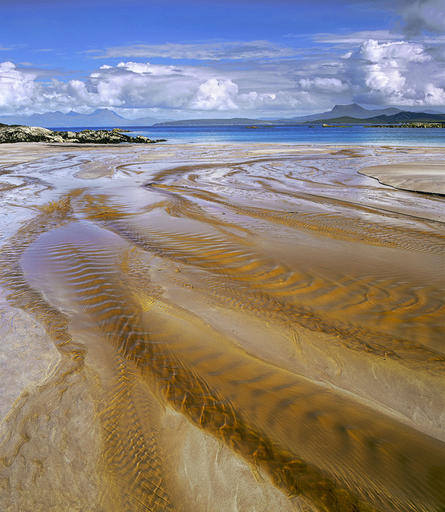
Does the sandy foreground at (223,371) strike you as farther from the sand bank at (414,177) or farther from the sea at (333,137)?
the sea at (333,137)

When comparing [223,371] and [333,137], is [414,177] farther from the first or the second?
[333,137]

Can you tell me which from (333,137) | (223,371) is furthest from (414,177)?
(333,137)

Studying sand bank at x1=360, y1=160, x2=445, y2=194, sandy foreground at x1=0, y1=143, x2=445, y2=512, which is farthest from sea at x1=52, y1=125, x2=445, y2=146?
sandy foreground at x1=0, y1=143, x2=445, y2=512

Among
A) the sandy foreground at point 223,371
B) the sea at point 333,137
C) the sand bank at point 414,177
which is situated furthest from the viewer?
the sea at point 333,137

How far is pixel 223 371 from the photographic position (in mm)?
3256

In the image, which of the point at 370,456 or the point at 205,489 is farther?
the point at 370,456

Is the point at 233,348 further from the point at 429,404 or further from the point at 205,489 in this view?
the point at 429,404

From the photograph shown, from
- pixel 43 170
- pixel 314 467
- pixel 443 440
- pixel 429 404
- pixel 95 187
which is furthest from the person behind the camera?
pixel 43 170

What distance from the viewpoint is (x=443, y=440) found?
250 centimetres

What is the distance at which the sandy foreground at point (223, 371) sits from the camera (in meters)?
2.22

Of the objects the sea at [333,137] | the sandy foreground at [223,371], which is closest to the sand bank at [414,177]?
the sandy foreground at [223,371]

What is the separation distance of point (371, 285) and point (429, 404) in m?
2.28

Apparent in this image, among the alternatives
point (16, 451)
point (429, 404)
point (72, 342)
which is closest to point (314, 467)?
point (429, 404)

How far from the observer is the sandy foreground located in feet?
7.28
